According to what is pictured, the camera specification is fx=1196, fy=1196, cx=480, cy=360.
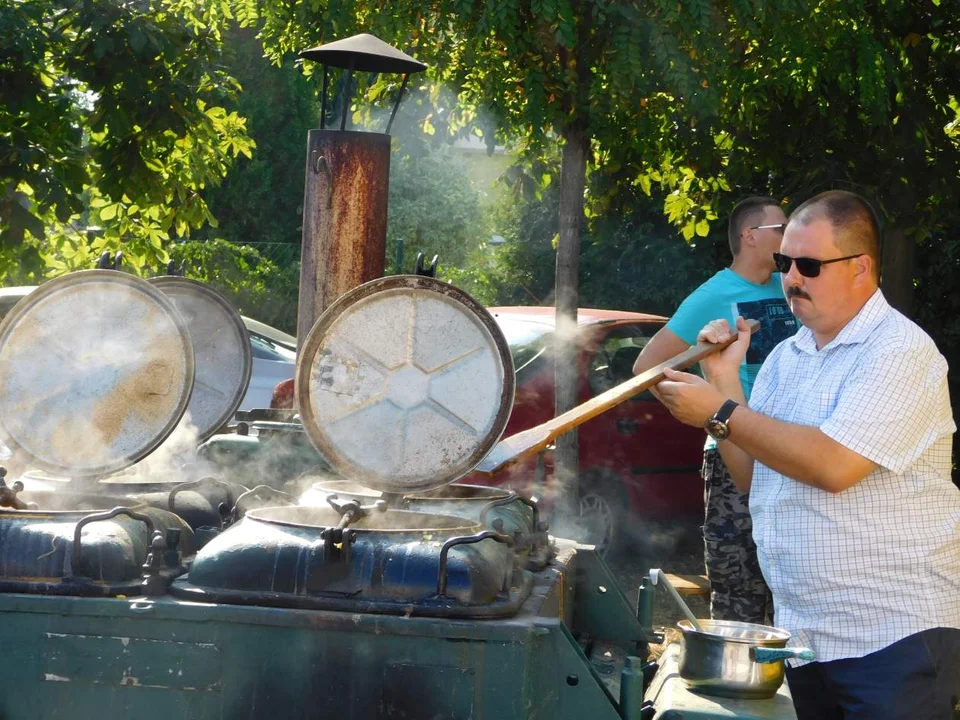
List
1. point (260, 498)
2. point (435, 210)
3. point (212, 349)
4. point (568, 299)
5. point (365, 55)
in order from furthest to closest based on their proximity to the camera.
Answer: point (435, 210), point (568, 299), point (365, 55), point (212, 349), point (260, 498)

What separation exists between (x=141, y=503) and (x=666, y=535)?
5418 millimetres

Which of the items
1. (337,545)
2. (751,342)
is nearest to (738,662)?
(337,545)

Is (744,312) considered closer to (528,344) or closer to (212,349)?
(212,349)

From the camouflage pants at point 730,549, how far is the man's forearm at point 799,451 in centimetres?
194

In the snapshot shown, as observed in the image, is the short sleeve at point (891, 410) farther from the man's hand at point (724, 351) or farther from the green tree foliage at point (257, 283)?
the green tree foliage at point (257, 283)

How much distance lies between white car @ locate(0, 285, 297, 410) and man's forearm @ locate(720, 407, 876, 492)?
23.7 ft

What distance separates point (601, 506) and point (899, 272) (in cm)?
273

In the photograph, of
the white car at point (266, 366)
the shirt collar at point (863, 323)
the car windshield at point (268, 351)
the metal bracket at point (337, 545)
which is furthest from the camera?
the car windshield at point (268, 351)

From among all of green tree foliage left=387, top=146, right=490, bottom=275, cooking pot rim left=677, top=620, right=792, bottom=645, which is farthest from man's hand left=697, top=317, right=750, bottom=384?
green tree foliage left=387, top=146, right=490, bottom=275

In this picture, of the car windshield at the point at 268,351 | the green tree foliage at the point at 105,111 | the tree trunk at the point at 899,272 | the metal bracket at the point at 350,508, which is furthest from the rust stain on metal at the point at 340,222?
the car windshield at the point at 268,351

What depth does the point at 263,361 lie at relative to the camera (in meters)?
10.7

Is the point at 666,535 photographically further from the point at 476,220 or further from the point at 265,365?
the point at 476,220

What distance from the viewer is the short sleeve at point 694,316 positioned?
16.4ft

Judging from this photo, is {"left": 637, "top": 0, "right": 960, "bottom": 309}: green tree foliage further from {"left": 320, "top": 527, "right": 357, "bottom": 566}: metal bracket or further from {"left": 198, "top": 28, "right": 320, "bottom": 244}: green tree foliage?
{"left": 198, "top": 28, "right": 320, "bottom": 244}: green tree foliage
